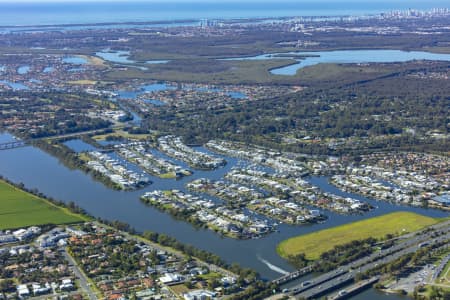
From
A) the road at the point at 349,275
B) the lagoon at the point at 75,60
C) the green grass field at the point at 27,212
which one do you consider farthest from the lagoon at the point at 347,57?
the road at the point at 349,275

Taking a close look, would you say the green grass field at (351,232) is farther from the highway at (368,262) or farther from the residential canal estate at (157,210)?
the highway at (368,262)

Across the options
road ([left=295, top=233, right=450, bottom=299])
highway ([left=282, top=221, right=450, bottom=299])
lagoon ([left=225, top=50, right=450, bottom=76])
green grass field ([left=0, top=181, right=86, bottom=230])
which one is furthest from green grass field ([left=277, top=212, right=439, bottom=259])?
lagoon ([left=225, top=50, right=450, bottom=76])

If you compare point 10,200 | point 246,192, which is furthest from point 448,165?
point 10,200

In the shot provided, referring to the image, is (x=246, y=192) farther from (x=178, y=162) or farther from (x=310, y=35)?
(x=310, y=35)

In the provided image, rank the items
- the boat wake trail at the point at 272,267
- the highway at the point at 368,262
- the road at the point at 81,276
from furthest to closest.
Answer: the boat wake trail at the point at 272,267 < the highway at the point at 368,262 < the road at the point at 81,276

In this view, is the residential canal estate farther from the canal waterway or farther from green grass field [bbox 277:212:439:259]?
green grass field [bbox 277:212:439:259]

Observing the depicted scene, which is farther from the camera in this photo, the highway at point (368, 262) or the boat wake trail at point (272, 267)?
the boat wake trail at point (272, 267)
